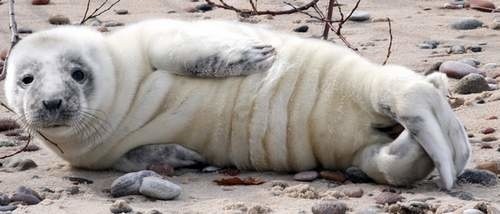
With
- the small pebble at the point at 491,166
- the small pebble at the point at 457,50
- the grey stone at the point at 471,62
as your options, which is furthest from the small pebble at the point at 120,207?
the small pebble at the point at 457,50

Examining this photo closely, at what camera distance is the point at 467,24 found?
7.72 meters

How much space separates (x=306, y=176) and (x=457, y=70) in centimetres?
189

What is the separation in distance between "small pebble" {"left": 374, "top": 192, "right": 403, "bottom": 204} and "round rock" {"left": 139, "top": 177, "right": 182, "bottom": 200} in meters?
0.70

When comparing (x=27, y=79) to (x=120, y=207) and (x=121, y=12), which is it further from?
(x=121, y=12)

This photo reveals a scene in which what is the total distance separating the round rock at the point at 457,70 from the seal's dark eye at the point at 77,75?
2165mm

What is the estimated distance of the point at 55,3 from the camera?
359 inches

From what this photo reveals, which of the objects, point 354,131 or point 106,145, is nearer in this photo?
point 354,131

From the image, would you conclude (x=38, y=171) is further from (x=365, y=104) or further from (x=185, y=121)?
(x=365, y=104)

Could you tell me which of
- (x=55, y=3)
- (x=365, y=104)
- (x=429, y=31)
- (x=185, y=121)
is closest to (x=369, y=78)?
(x=365, y=104)

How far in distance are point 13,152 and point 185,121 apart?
84cm

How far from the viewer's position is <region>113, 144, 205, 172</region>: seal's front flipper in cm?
481

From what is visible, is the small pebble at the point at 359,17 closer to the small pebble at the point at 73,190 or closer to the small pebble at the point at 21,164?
the small pebble at the point at 21,164

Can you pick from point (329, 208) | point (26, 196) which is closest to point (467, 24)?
point (329, 208)

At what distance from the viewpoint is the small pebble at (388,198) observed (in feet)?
13.5
